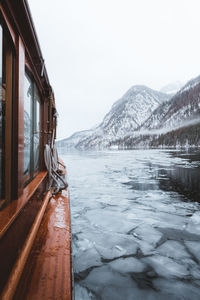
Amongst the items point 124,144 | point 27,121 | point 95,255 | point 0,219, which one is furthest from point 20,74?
point 124,144

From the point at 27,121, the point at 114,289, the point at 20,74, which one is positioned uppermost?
the point at 20,74

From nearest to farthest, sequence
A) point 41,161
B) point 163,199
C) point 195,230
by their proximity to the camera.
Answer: point 195,230, point 41,161, point 163,199

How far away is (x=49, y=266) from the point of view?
4.23ft

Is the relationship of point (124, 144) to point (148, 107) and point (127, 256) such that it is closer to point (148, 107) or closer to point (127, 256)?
point (148, 107)

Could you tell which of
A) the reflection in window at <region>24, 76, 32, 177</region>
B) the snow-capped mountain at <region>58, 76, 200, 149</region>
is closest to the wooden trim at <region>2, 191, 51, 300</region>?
the reflection in window at <region>24, 76, 32, 177</region>

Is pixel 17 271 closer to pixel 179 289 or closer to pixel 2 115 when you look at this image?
pixel 2 115

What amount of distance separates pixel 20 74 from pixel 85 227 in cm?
231

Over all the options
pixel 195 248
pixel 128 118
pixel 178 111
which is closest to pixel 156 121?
pixel 178 111

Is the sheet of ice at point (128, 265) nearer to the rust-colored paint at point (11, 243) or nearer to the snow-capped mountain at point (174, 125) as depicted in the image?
the rust-colored paint at point (11, 243)

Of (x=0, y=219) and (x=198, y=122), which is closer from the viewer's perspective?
(x=0, y=219)

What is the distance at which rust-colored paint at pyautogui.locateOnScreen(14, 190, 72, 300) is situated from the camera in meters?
1.06

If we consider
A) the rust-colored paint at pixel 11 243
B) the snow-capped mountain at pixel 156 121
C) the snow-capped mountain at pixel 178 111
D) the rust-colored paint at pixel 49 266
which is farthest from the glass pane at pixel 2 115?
the snow-capped mountain at pixel 178 111

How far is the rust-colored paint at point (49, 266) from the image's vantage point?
1064 mm

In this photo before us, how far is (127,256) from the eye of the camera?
199cm
